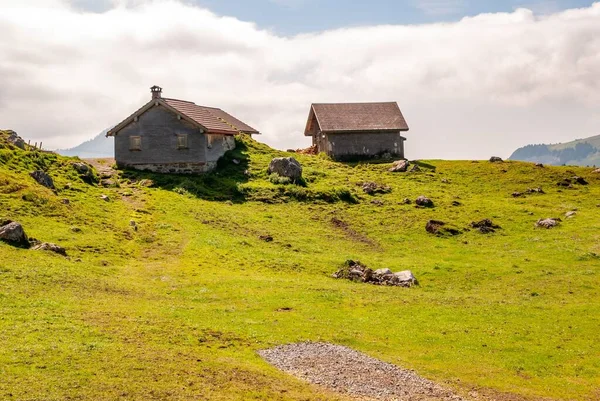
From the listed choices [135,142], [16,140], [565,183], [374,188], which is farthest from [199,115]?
[565,183]

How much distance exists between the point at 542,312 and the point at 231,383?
66.9 feet

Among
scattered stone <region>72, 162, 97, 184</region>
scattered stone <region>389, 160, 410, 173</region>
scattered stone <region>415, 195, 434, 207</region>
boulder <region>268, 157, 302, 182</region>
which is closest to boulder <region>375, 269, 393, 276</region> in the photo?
scattered stone <region>415, 195, 434, 207</region>

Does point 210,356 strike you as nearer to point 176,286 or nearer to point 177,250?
point 176,286

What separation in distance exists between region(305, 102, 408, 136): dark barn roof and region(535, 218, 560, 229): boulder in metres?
38.8

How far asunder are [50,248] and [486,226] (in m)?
37.9

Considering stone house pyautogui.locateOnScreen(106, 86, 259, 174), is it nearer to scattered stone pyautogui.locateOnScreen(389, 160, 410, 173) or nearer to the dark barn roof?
scattered stone pyautogui.locateOnScreen(389, 160, 410, 173)

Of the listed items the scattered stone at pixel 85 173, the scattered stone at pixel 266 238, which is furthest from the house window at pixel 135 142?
the scattered stone at pixel 266 238

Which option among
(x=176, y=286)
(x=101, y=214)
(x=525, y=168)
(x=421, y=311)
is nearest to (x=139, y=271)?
(x=176, y=286)

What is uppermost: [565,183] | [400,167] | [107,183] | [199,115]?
[199,115]

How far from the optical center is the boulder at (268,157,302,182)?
242 feet

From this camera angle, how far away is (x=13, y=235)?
40.8 meters

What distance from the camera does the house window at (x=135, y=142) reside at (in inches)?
2940

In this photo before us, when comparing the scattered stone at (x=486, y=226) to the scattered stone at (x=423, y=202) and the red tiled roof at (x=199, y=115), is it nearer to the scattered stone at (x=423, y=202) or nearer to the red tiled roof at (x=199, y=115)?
the scattered stone at (x=423, y=202)

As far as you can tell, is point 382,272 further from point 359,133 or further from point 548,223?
point 359,133
